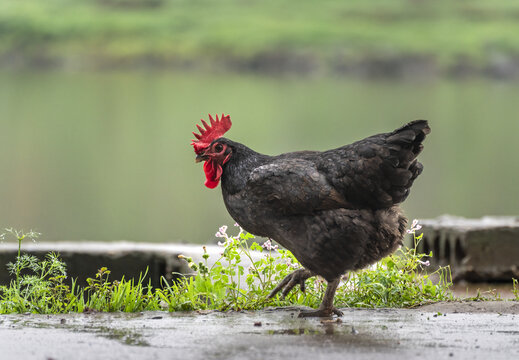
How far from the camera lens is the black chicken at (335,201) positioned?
6012 mm

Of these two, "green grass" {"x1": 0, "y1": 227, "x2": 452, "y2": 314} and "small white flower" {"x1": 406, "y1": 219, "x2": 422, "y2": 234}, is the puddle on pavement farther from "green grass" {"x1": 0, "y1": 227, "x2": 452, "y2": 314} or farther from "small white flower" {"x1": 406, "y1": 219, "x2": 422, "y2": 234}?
"small white flower" {"x1": 406, "y1": 219, "x2": 422, "y2": 234}

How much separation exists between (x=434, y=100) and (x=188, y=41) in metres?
38.9

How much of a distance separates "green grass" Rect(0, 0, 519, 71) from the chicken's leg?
81.7 meters

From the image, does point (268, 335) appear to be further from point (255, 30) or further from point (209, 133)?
point (255, 30)

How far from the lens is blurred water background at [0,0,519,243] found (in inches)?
989

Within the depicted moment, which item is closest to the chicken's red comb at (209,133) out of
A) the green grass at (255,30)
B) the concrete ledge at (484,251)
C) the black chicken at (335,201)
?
the black chicken at (335,201)

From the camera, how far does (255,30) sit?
3839 inches

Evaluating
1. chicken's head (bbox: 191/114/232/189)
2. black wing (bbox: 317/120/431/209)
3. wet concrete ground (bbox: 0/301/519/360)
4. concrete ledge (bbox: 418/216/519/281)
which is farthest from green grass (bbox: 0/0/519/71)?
wet concrete ground (bbox: 0/301/519/360)

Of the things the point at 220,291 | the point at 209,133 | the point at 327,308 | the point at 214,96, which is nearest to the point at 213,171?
the point at 209,133

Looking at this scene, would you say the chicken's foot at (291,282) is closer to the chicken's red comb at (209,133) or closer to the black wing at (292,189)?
the black wing at (292,189)

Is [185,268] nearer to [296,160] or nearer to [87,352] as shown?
[296,160]

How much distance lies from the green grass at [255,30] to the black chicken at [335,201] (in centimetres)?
8162

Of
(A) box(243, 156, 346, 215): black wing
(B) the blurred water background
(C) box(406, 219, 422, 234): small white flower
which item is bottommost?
(C) box(406, 219, 422, 234): small white flower

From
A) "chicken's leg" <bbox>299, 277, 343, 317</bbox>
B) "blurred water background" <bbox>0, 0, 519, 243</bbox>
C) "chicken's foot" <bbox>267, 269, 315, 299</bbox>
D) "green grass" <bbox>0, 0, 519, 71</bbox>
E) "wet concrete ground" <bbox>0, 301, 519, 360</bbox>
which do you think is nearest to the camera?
"wet concrete ground" <bbox>0, 301, 519, 360</bbox>
